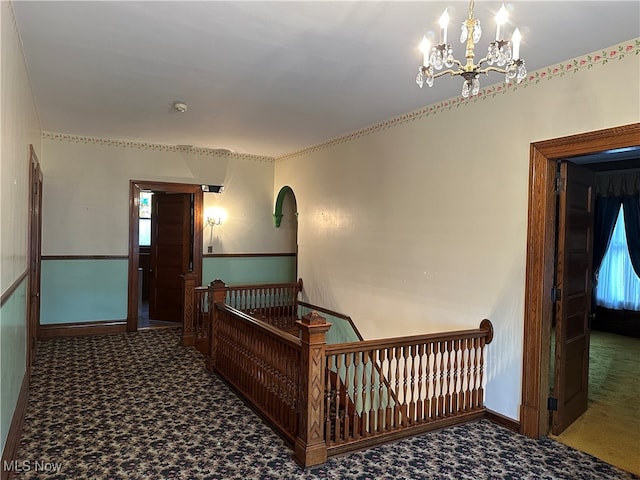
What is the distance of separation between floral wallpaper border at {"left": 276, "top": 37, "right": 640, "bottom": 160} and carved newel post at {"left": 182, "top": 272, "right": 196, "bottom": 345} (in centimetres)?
277

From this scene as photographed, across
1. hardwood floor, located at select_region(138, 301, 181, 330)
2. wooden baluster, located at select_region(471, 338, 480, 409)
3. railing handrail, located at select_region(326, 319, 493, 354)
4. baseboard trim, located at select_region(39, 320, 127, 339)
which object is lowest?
hardwood floor, located at select_region(138, 301, 181, 330)

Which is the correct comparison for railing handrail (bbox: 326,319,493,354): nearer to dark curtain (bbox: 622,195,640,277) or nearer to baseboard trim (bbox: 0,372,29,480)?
baseboard trim (bbox: 0,372,29,480)

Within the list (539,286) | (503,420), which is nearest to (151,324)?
(503,420)

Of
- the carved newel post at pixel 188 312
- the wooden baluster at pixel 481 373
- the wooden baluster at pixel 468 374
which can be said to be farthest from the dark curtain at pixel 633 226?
the carved newel post at pixel 188 312

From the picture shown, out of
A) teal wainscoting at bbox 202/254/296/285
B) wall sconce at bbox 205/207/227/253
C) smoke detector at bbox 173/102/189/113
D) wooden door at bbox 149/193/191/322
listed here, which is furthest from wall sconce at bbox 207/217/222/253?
smoke detector at bbox 173/102/189/113

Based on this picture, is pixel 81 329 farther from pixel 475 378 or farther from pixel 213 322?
pixel 475 378

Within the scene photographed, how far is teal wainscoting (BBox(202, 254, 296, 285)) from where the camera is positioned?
7.00 meters

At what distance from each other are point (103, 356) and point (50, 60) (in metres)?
3.26

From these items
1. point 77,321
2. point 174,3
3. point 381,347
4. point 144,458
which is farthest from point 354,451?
point 77,321

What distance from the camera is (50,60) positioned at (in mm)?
3271

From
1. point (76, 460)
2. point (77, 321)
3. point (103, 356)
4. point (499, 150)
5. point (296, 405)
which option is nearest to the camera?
point (76, 460)

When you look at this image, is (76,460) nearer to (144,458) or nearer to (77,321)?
(144,458)

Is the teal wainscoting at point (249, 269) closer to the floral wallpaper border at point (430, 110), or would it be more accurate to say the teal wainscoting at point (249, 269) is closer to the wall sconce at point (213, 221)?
the wall sconce at point (213, 221)

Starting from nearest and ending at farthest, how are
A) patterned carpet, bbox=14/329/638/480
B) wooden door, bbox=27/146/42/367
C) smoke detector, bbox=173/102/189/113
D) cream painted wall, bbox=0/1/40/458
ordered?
1. cream painted wall, bbox=0/1/40/458
2. patterned carpet, bbox=14/329/638/480
3. wooden door, bbox=27/146/42/367
4. smoke detector, bbox=173/102/189/113
